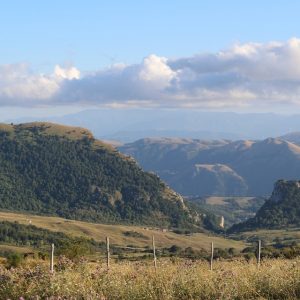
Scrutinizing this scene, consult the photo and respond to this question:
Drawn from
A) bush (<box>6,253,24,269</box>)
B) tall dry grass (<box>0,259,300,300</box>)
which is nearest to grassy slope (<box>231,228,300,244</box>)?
bush (<box>6,253,24,269</box>)

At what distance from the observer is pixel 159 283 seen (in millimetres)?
14109

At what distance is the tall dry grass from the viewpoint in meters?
13.6

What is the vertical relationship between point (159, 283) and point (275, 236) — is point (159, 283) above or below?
above

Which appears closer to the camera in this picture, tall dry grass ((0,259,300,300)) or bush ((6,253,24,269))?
tall dry grass ((0,259,300,300))

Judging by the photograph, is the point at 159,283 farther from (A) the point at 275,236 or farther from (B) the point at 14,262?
(A) the point at 275,236

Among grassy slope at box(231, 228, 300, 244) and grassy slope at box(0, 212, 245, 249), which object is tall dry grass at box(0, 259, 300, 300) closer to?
grassy slope at box(231, 228, 300, 244)

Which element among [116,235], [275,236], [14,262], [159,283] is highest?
[159,283]

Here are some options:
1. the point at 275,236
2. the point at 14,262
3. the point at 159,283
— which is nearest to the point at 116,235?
the point at 275,236

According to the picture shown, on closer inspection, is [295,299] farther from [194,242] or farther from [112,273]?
[194,242]

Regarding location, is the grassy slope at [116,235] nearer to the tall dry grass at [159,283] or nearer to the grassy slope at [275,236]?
the grassy slope at [275,236]

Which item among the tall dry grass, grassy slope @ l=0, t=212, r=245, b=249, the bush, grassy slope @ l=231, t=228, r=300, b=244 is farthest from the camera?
grassy slope @ l=0, t=212, r=245, b=249

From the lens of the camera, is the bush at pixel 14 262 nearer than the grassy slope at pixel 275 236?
Yes

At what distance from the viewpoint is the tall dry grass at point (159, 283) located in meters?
13.6

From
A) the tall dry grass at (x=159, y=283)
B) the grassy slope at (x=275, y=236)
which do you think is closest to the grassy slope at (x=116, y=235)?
the grassy slope at (x=275, y=236)
